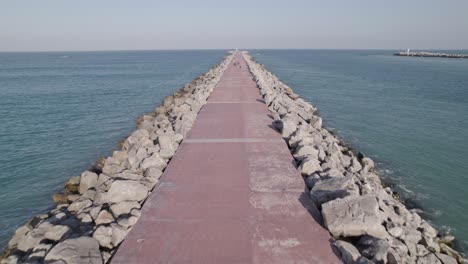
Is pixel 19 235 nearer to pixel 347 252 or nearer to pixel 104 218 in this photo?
pixel 104 218

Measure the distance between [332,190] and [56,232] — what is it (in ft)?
13.9

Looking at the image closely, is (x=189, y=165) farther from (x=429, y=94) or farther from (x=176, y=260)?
(x=429, y=94)

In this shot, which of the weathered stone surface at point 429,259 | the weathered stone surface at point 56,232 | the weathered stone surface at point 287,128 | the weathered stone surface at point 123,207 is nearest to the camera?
the weathered stone surface at point 56,232

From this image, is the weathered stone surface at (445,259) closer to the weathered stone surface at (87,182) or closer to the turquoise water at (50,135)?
the weathered stone surface at (87,182)

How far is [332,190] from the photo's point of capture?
17.0ft

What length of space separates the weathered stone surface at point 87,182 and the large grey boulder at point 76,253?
3.39 meters

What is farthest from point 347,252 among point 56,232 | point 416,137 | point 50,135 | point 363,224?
point 50,135

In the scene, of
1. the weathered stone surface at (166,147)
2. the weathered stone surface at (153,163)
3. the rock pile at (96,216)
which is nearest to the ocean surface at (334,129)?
the rock pile at (96,216)

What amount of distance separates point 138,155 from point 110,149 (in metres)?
5.99

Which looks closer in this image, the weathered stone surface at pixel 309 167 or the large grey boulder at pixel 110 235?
the large grey boulder at pixel 110 235

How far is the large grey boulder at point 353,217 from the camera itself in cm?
441

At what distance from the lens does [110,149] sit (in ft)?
42.7

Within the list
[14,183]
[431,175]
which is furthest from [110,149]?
[431,175]

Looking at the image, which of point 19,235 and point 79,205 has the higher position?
point 79,205
